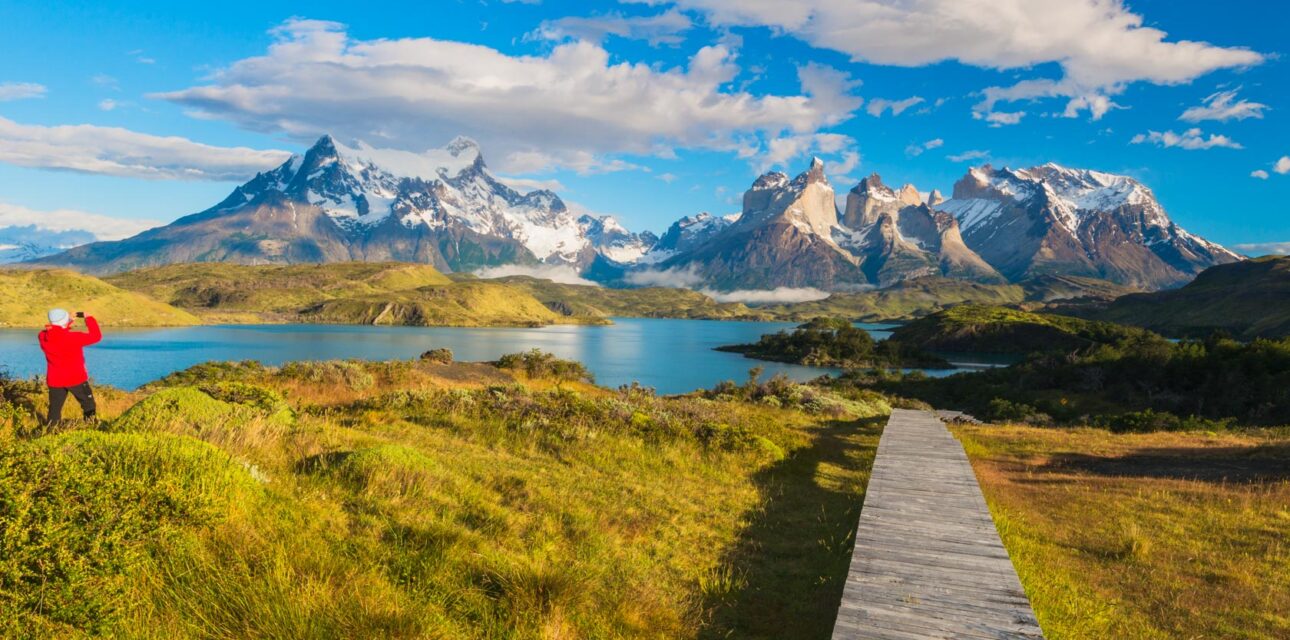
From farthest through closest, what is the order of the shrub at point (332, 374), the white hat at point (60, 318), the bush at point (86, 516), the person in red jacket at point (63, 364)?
the shrub at point (332, 374), the person in red jacket at point (63, 364), the white hat at point (60, 318), the bush at point (86, 516)

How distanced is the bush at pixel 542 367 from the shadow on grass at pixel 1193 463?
33.5 metres

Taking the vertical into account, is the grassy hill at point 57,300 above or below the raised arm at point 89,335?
below

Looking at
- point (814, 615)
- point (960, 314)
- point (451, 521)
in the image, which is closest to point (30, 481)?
point (451, 521)

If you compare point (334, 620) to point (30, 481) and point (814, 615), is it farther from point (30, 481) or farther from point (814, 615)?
point (814, 615)

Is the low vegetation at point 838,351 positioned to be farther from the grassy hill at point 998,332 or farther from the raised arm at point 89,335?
the raised arm at point 89,335

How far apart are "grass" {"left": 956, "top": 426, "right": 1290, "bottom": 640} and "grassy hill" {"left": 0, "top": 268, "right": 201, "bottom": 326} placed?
22489cm

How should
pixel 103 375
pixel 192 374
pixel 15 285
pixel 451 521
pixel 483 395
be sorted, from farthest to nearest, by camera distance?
pixel 15 285 → pixel 103 375 → pixel 192 374 → pixel 483 395 → pixel 451 521

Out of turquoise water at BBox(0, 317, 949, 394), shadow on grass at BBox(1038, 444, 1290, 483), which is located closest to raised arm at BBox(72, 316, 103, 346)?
shadow on grass at BBox(1038, 444, 1290, 483)

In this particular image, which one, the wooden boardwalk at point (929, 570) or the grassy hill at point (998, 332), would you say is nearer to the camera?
the wooden boardwalk at point (929, 570)

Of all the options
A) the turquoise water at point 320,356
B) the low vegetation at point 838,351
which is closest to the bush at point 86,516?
the turquoise water at point 320,356

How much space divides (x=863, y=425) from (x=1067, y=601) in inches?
859

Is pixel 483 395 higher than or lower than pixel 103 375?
higher

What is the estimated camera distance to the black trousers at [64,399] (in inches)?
511

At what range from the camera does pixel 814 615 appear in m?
9.05
